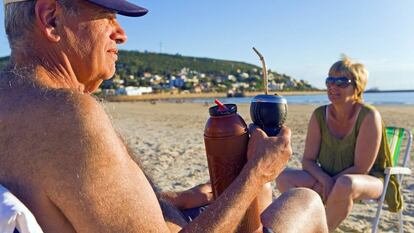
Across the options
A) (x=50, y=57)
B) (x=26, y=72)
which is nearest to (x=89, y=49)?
(x=50, y=57)

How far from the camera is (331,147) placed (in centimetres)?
391

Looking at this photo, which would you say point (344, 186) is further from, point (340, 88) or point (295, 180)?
point (340, 88)

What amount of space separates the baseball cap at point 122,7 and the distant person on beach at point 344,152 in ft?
7.19

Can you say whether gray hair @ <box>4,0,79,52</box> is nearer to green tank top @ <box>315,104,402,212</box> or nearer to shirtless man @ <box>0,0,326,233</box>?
shirtless man @ <box>0,0,326,233</box>

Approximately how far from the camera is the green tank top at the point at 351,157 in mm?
3734

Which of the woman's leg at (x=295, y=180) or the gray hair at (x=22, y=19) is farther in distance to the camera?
the woman's leg at (x=295, y=180)

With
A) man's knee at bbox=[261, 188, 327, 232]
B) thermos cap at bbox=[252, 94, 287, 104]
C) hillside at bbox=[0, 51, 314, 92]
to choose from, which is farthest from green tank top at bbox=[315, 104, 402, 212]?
hillside at bbox=[0, 51, 314, 92]

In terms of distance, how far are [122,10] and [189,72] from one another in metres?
107

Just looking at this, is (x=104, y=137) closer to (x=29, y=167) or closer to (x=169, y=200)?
(x=29, y=167)

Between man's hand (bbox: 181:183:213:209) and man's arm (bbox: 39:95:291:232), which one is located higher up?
man's arm (bbox: 39:95:291:232)

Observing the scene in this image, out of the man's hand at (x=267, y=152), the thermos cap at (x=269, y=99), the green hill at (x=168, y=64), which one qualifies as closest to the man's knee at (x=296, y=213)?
the man's hand at (x=267, y=152)

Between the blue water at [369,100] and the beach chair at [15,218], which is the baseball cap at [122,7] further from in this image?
the blue water at [369,100]

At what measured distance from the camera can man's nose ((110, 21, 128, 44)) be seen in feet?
5.96

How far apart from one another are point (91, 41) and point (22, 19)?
9.4 inches
